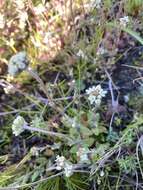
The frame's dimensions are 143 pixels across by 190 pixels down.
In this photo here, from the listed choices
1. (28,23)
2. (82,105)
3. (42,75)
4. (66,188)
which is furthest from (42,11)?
(66,188)

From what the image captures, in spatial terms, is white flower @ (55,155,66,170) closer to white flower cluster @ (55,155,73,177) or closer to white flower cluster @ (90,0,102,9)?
white flower cluster @ (55,155,73,177)

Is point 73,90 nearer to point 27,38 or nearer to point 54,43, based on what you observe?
point 54,43

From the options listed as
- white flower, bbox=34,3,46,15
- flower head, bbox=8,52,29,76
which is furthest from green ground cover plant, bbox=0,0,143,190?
flower head, bbox=8,52,29,76

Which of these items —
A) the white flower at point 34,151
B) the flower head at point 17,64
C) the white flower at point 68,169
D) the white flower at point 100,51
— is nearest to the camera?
the flower head at point 17,64

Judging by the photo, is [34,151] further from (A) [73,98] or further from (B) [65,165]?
(A) [73,98]

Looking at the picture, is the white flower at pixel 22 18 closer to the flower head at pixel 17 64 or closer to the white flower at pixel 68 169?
the flower head at pixel 17 64

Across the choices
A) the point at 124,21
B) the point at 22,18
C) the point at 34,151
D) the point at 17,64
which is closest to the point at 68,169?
the point at 34,151

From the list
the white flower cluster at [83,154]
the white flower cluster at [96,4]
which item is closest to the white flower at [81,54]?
the white flower cluster at [96,4]
